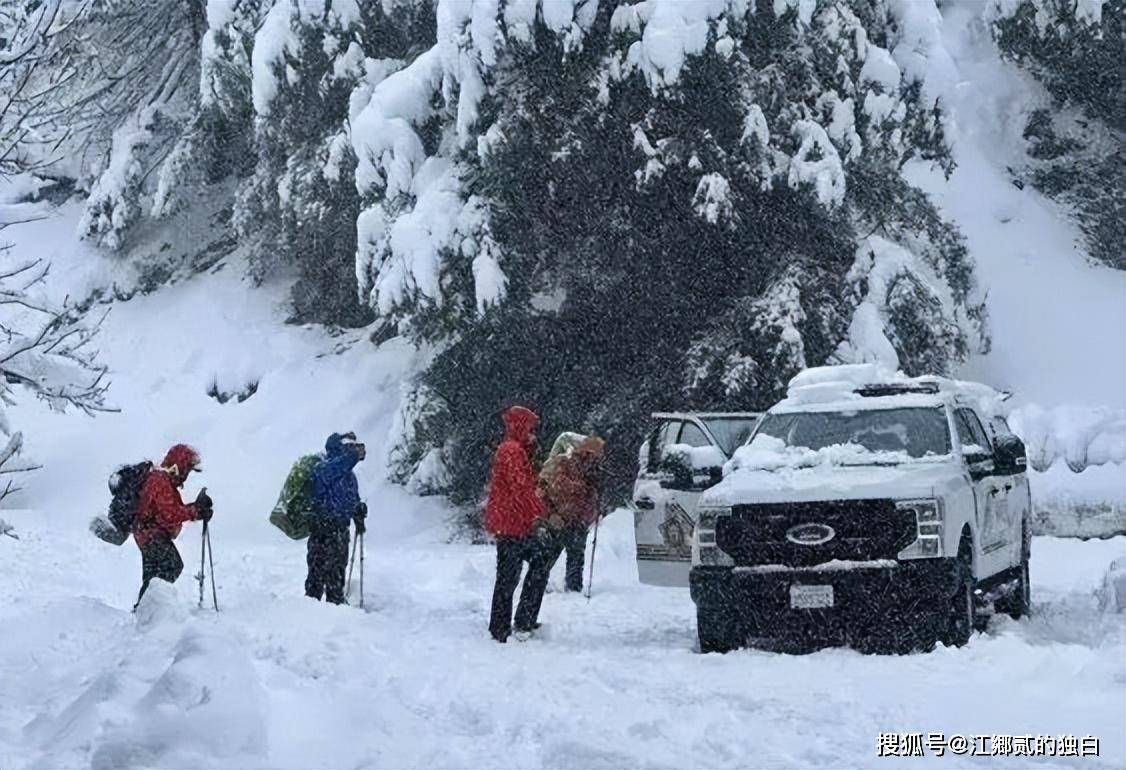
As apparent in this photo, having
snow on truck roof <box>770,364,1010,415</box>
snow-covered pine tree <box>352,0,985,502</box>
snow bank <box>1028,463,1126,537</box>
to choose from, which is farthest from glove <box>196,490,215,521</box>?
snow bank <box>1028,463,1126,537</box>

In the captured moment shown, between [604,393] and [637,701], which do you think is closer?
[637,701]

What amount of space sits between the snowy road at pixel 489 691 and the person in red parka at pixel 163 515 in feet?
1.58

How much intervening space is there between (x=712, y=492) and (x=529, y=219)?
388 inches

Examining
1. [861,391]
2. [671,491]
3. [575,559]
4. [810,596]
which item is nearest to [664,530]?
[671,491]

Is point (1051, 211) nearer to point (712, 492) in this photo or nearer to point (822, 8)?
point (822, 8)

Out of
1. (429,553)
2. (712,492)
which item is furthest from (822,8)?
(712,492)

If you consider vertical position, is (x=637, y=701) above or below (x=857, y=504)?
below

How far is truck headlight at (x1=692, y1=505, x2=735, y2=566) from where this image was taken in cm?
1002

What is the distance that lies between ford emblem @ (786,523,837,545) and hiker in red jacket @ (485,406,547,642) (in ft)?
6.65

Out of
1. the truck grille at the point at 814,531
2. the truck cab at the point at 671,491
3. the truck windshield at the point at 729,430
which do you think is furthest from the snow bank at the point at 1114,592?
the truck windshield at the point at 729,430

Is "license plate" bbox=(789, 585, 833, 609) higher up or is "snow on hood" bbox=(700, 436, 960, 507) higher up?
"snow on hood" bbox=(700, 436, 960, 507)

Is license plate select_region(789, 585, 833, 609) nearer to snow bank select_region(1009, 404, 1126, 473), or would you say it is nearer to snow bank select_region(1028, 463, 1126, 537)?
snow bank select_region(1028, 463, 1126, 537)

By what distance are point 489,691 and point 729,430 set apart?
6.26 meters

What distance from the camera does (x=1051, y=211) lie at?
28.5 m
